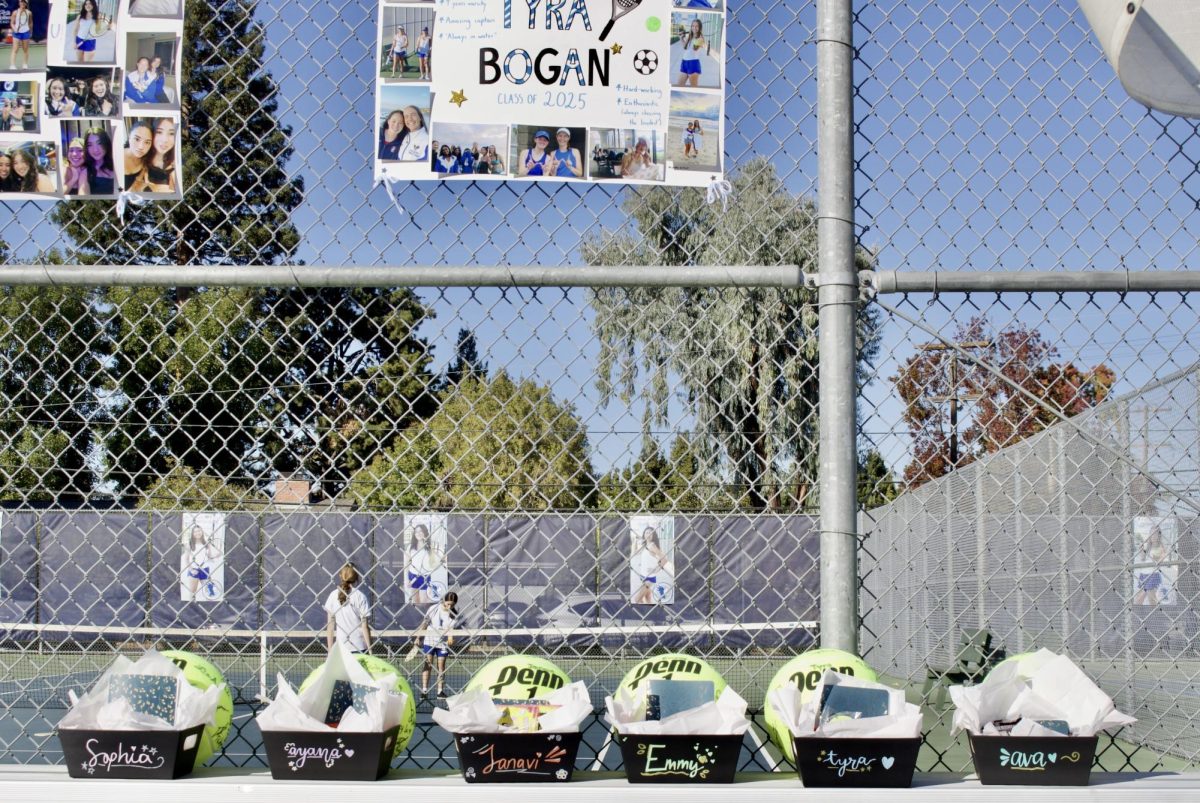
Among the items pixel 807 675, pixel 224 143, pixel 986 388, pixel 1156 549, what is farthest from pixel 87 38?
pixel 1156 549

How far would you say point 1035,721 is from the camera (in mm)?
2150

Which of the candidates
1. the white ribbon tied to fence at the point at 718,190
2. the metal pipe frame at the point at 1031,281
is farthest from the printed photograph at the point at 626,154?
the metal pipe frame at the point at 1031,281

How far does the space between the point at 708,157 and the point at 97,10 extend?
1754 millimetres

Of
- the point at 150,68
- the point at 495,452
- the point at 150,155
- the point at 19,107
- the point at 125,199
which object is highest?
the point at 150,68

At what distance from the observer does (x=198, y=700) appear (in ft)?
7.04

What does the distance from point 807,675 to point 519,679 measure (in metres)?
0.65

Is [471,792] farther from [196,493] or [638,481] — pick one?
[196,493]

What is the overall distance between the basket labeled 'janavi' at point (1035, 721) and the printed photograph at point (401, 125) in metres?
1.92

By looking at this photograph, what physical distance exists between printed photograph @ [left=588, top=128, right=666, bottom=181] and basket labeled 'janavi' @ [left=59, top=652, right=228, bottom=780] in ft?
5.34

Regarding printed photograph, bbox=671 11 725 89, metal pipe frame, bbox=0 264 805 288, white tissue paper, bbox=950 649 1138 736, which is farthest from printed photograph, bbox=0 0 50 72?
white tissue paper, bbox=950 649 1138 736

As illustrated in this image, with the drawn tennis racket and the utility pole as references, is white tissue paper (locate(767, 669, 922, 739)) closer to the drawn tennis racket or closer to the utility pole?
the utility pole

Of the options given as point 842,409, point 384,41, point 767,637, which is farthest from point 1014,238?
point 767,637

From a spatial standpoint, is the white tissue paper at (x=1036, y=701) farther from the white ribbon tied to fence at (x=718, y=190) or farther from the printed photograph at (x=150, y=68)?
the printed photograph at (x=150, y=68)

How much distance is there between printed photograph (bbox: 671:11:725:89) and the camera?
2.69 m
